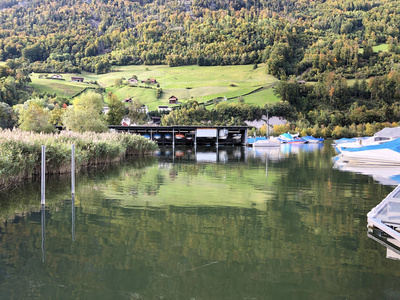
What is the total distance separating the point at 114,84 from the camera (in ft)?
497

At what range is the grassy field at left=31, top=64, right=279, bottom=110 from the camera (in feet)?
438

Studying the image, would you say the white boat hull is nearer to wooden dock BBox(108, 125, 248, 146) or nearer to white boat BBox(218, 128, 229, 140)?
wooden dock BBox(108, 125, 248, 146)

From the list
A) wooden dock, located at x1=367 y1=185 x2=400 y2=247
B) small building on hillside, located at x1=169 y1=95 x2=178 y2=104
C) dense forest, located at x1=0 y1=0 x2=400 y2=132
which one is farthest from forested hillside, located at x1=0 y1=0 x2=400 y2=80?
wooden dock, located at x1=367 y1=185 x2=400 y2=247

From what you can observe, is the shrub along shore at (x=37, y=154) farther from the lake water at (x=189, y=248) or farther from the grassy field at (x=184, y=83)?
the grassy field at (x=184, y=83)

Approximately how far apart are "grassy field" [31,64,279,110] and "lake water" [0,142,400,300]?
118m

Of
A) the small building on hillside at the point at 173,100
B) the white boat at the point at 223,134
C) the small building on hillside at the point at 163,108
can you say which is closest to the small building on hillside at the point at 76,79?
the small building on hillside at the point at 173,100

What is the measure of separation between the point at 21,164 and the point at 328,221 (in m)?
12.0

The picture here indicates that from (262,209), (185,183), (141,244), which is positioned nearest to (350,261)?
(141,244)

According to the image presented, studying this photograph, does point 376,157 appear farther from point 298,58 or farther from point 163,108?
point 298,58

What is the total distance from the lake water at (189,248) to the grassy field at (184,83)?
388ft

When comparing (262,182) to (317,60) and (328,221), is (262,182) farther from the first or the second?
(317,60)

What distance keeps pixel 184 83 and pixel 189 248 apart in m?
143

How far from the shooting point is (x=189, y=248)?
774 cm

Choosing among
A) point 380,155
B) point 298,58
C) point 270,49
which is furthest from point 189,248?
point 298,58
